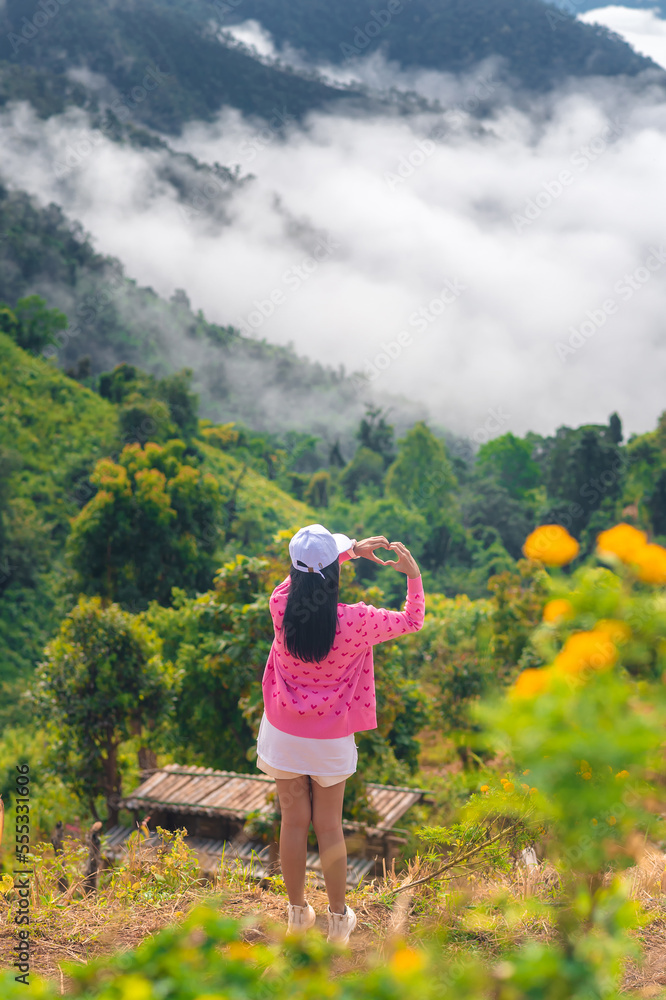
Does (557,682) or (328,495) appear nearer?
(557,682)

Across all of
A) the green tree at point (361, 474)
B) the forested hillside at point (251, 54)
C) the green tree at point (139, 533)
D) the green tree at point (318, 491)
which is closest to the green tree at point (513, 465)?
the green tree at point (361, 474)

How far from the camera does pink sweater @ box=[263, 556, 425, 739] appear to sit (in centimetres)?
218

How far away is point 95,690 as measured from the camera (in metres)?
7.55

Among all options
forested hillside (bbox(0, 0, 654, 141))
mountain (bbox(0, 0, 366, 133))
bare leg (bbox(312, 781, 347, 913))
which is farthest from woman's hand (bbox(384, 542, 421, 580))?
mountain (bbox(0, 0, 366, 133))

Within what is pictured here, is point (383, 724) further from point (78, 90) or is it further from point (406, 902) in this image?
point (78, 90)

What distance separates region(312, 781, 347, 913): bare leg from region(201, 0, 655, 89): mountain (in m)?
124

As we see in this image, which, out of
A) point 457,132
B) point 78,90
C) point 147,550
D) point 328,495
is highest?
point 457,132

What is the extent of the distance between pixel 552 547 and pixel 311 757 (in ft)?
4.19

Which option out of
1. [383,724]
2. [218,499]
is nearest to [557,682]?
[383,724]

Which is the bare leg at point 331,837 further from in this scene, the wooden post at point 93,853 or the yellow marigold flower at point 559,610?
the wooden post at point 93,853

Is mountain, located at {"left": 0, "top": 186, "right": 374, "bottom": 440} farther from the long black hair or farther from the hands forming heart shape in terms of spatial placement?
the long black hair

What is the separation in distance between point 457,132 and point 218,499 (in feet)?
408

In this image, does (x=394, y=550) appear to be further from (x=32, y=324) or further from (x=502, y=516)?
(x=502, y=516)

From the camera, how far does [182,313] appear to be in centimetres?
5412
